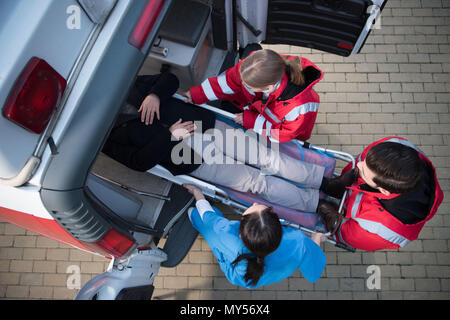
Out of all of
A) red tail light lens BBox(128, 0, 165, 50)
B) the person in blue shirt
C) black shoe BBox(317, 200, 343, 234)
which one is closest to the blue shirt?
the person in blue shirt

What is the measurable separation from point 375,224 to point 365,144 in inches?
64.1

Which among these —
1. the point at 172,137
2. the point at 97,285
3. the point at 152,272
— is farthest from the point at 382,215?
the point at 97,285

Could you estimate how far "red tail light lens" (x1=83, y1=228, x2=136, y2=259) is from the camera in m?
1.93

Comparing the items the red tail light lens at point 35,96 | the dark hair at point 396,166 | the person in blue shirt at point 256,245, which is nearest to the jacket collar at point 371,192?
the dark hair at point 396,166

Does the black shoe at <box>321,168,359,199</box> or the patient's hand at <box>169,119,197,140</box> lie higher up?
the patient's hand at <box>169,119,197,140</box>

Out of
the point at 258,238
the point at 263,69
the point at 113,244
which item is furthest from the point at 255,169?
the point at 113,244

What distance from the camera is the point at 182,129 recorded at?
2592mm

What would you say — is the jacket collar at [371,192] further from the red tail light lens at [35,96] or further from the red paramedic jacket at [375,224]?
the red tail light lens at [35,96]

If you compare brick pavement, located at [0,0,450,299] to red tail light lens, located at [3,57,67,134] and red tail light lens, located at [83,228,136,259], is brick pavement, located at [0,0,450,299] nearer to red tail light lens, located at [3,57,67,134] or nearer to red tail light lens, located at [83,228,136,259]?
red tail light lens, located at [83,228,136,259]

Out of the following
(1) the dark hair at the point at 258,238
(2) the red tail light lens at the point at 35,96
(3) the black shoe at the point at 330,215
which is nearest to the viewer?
(2) the red tail light lens at the point at 35,96

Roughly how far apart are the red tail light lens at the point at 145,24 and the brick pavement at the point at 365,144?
234cm

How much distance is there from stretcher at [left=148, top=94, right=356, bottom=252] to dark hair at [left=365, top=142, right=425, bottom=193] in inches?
23.3

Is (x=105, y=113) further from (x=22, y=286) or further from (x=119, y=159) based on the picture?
(x=22, y=286)

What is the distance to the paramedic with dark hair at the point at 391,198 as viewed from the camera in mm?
2029
